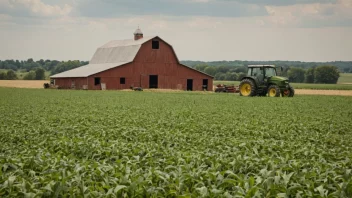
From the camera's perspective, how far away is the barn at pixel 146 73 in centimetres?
5588

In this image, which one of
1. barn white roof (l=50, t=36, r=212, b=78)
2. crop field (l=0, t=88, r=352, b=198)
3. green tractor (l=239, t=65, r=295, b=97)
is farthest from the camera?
barn white roof (l=50, t=36, r=212, b=78)

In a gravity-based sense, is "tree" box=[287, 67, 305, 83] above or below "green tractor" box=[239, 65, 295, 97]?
above

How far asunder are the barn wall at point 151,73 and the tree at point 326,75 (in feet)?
178

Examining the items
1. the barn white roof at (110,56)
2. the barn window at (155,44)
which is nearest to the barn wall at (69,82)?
the barn white roof at (110,56)

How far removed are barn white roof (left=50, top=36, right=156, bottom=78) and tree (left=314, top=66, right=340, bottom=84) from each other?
180 feet

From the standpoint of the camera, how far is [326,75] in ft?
350

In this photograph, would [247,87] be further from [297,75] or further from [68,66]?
[68,66]

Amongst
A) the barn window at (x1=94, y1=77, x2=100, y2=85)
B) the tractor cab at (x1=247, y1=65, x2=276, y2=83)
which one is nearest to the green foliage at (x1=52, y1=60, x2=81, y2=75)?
the barn window at (x1=94, y1=77, x2=100, y2=85)

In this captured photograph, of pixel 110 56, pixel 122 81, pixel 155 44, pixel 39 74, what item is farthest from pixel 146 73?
pixel 39 74

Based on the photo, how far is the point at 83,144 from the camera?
1127cm

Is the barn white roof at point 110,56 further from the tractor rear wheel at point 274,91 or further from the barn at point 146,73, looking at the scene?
the tractor rear wheel at point 274,91

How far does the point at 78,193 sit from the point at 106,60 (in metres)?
62.8

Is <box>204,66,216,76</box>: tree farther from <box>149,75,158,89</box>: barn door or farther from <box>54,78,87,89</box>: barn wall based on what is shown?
<box>149,75,158,89</box>: barn door

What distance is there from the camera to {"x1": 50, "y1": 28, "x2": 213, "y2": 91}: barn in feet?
183
